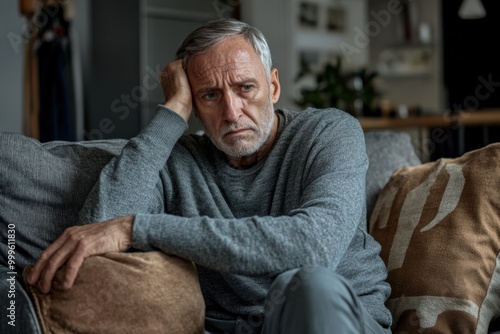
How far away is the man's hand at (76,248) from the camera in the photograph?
1336 mm

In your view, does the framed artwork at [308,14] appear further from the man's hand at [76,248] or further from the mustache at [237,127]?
the man's hand at [76,248]

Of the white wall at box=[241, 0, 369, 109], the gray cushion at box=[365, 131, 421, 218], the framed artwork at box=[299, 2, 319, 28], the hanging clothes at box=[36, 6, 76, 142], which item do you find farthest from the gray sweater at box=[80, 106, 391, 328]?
the framed artwork at box=[299, 2, 319, 28]

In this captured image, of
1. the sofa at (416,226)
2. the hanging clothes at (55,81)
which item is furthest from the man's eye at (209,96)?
the hanging clothes at (55,81)

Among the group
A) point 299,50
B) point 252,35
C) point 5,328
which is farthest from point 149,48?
point 5,328

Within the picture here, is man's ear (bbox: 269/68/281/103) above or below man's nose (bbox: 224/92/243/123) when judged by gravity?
above

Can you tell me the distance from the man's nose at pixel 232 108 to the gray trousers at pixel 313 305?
1.84 feet

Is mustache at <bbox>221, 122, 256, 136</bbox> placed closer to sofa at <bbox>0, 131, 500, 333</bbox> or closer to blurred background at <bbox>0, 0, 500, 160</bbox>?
sofa at <bbox>0, 131, 500, 333</bbox>

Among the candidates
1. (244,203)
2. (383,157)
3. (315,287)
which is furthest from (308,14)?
(315,287)

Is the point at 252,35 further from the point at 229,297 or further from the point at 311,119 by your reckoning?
the point at 229,297

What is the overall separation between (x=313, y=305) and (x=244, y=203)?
1.82 ft

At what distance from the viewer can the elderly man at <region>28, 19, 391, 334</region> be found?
1301 mm

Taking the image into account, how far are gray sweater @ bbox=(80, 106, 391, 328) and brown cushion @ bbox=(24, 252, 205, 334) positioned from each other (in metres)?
0.06

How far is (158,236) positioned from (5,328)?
1.29 feet

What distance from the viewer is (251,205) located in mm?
1702
